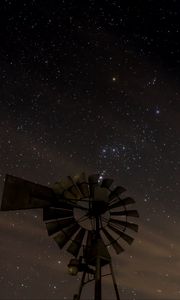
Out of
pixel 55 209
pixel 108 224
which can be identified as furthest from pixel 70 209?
pixel 108 224

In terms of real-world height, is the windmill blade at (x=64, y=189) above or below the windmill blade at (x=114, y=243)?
above

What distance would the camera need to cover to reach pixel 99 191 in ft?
40.6

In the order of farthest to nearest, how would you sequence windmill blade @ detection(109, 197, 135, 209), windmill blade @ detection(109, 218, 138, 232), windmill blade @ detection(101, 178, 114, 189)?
windmill blade @ detection(109, 218, 138, 232)
windmill blade @ detection(101, 178, 114, 189)
windmill blade @ detection(109, 197, 135, 209)

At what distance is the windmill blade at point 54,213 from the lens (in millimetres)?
12102

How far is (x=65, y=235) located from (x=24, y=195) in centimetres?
197

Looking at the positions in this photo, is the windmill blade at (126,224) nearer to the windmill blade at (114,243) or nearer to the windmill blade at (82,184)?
the windmill blade at (114,243)

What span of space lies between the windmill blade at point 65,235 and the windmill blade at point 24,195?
1101 millimetres

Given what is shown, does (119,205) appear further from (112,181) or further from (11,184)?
(11,184)

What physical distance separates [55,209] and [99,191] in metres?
1.41

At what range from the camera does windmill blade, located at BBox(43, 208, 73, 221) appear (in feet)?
39.7

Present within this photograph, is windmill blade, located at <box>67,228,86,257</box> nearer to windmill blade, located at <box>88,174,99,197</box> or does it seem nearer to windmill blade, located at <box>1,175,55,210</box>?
windmill blade, located at <box>88,174,99,197</box>

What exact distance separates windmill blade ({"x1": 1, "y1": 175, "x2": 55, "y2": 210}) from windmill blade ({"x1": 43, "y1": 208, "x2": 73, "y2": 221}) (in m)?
0.30

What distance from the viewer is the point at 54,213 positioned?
12.2m

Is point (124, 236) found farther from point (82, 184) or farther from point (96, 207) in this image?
point (82, 184)
